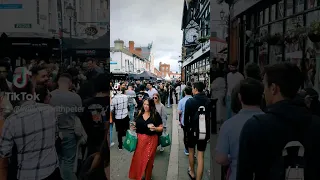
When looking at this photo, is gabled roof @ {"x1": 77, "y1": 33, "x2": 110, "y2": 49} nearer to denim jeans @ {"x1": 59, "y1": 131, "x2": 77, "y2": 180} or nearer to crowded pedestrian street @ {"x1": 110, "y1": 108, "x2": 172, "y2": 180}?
denim jeans @ {"x1": 59, "y1": 131, "x2": 77, "y2": 180}

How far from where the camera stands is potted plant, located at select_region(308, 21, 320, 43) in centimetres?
233

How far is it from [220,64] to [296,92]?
80 cm

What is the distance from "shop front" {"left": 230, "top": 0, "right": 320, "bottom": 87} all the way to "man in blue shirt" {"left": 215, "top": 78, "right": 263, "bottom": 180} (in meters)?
0.28

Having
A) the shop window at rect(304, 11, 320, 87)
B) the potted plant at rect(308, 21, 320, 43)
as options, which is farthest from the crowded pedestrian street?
the potted plant at rect(308, 21, 320, 43)

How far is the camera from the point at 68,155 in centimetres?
289

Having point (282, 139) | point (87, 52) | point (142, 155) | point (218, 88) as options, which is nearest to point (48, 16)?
point (87, 52)

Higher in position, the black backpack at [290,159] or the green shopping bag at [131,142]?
the black backpack at [290,159]

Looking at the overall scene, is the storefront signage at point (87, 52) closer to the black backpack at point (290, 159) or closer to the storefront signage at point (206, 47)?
the storefront signage at point (206, 47)

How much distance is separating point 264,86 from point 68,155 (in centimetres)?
177

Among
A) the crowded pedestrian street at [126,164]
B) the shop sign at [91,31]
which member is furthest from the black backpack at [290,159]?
the crowded pedestrian street at [126,164]

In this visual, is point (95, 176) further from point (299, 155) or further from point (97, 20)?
point (299, 155)

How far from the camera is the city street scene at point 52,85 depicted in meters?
2.72

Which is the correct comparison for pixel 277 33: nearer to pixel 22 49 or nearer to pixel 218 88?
pixel 218 88

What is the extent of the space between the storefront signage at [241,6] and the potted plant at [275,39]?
0.30 metres
